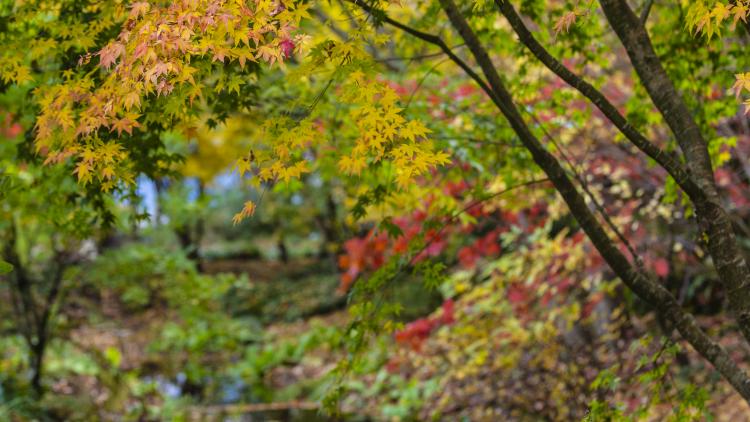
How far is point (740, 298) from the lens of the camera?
302 centimetres

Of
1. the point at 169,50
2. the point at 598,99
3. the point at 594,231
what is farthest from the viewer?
the point at 594,231

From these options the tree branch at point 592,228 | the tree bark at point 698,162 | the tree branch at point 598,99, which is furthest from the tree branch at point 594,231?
the tree branch at point 598,99

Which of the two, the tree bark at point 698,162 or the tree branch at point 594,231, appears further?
the tree branch at point 594,231

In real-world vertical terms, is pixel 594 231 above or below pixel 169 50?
below

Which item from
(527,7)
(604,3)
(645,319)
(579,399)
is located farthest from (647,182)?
(604,3)

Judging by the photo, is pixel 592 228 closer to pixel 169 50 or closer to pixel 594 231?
pixel 594 231

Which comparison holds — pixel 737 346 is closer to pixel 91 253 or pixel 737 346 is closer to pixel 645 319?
pixel 645 319

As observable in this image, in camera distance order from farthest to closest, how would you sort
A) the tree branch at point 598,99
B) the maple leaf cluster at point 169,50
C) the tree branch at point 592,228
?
the tree branch at point 592,228
the tree branch at point 598,99
the maple leaf cluster at point 169,50

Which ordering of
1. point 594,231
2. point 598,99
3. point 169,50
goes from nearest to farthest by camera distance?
1. point 169,50
2. point 598,99
3. point 594,231

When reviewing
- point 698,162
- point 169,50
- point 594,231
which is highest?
point 169,50

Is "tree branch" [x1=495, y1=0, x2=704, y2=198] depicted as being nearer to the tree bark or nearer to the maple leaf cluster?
the tree bark

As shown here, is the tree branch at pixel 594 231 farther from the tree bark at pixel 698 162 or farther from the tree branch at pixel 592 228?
the tree bark at pixel 698 162

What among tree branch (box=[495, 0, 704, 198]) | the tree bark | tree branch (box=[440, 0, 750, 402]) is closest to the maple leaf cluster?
tree branch (box=[495, 0, 704, 198])

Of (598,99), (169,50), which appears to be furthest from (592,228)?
(169,50)
